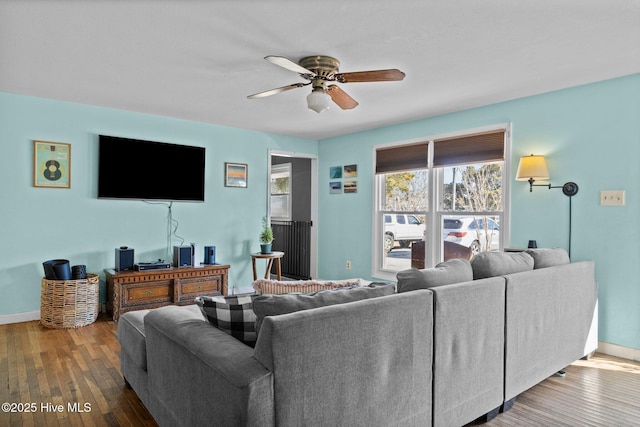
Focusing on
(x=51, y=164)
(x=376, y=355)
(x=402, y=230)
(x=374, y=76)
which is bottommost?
(x=376, y=355)

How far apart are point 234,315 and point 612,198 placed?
10.8 feet

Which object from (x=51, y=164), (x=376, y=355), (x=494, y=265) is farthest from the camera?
(x=51, y=164)

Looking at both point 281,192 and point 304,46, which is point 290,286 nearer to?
point 304,46

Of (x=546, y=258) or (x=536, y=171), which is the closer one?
(x=546, y=258)

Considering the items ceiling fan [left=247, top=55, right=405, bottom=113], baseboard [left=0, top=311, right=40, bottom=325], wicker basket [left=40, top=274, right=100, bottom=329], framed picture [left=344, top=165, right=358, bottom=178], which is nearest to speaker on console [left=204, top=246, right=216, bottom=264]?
wicker basket [left=40, top=274, right=100, bottom=329]

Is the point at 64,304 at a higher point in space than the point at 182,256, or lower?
lower

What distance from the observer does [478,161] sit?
4289 mm

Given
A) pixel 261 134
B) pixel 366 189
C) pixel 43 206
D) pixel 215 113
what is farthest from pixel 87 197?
pixel 366 189

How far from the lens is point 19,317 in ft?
13.3

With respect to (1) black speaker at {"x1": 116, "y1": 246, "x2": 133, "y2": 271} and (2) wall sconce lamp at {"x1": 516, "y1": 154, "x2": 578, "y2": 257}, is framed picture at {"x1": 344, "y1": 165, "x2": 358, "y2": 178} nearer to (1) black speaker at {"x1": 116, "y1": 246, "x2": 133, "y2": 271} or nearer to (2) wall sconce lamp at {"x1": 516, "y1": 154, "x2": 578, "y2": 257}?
(2) wall sconce lamp at {"x1": 516, "y1": 154, "x2": 578, "y2": 257}

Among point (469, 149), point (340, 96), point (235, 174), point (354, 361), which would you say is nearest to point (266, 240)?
point (235, 174)

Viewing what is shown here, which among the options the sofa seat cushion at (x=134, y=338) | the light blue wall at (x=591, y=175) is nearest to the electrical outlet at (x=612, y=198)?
the light blue wall at (x=591, y=175)

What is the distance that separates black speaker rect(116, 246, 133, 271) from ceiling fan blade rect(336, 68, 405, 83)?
3053 mm

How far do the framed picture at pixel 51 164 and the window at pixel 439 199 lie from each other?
3.75m
